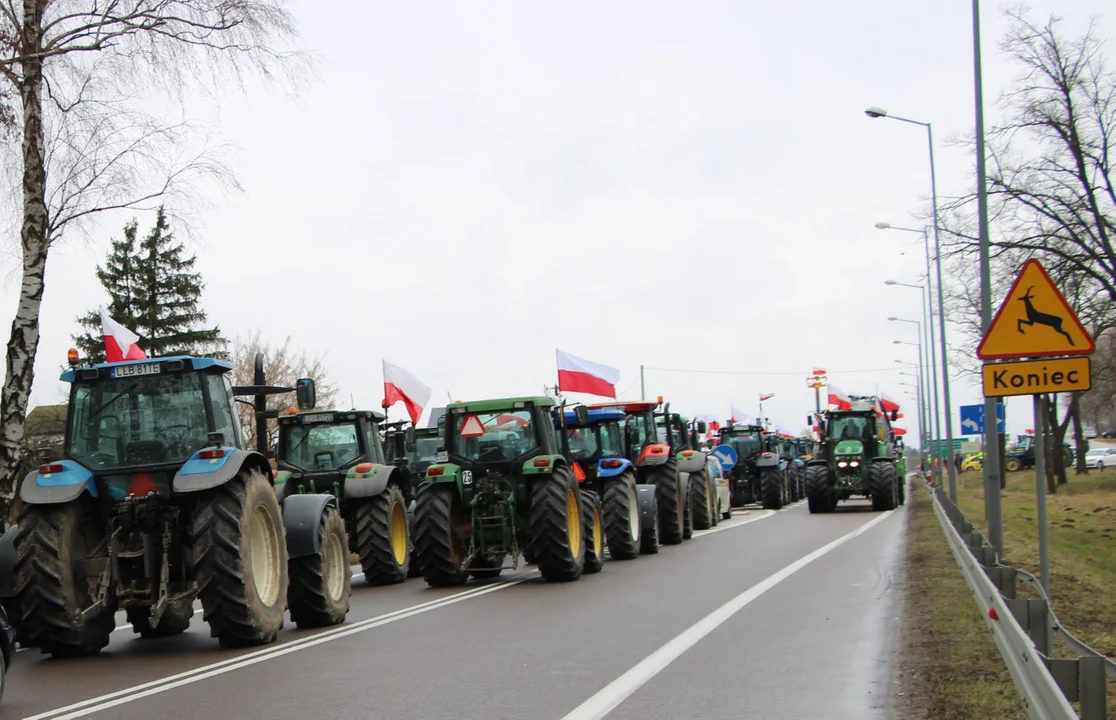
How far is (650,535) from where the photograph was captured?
70.2 ft

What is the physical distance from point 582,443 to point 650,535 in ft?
7.06

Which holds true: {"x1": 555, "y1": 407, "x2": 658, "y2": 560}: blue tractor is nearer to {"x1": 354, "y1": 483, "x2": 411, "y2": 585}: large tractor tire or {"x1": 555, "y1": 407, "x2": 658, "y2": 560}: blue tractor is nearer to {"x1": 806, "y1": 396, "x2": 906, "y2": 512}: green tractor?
{"x1": 354, "y1": 483, "x2": 411, "y2": 585}: large tractor tire

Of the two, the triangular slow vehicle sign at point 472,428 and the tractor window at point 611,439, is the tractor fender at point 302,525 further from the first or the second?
the tractor window at point 611,439

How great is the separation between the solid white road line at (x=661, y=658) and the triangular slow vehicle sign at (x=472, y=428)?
416cm

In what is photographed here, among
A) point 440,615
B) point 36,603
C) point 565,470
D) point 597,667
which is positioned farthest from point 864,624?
point 36,603

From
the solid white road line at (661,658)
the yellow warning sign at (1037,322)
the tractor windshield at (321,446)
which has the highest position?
the yellow warning sign at (1037,322)

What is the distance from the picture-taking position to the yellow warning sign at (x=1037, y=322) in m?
10.7

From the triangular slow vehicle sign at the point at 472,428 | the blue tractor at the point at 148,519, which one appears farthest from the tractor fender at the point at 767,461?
the blue tractor at the point at 148,519

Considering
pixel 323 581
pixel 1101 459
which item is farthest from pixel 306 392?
pixel 1101 459

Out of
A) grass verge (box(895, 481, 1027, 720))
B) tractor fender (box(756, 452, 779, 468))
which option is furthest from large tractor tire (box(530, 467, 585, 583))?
tractor fender (box(756, 452, 779, 468))

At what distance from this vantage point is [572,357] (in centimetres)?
2441

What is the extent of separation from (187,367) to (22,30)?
8.88 meters

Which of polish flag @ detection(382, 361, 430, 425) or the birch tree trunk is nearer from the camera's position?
the birch tree trunk

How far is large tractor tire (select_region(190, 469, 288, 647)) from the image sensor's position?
1048 cm
